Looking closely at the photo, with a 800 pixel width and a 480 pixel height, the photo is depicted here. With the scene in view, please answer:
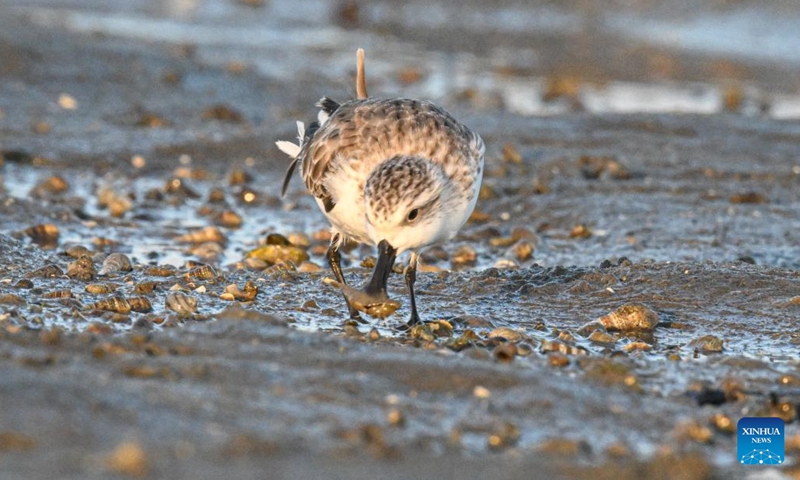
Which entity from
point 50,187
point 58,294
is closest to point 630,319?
point 58,294

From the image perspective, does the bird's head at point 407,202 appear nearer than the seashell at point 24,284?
Yes

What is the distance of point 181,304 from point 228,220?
289 cm

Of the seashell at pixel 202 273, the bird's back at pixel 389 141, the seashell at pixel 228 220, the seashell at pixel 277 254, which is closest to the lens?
the bird's back at pixel 389 141

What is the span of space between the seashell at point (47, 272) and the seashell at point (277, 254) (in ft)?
4.82

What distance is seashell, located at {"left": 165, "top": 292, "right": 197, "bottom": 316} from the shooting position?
6.13 m

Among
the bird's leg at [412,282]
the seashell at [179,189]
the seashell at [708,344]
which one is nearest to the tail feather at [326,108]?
the bird's leg at [412,282]

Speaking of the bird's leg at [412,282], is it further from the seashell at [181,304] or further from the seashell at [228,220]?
the seashell at [228,220]

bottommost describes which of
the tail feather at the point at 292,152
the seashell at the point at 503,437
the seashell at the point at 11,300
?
the seashell at the point at 503,437

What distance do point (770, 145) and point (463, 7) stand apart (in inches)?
469

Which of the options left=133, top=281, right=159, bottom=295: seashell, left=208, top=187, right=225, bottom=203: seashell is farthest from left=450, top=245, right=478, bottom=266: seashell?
left=133, top=281, right=159, bottom=295: seashell

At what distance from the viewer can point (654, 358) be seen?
5.72m

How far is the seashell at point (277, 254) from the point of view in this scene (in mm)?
7809

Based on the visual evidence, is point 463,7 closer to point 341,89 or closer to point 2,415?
point 341,89

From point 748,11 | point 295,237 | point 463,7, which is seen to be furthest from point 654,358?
point 463,7
